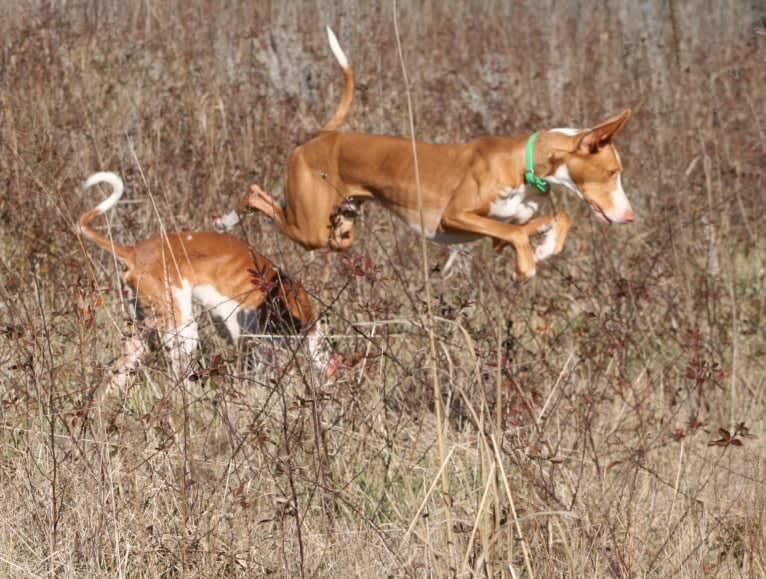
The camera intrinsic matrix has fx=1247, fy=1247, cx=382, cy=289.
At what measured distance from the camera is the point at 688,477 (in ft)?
14.5

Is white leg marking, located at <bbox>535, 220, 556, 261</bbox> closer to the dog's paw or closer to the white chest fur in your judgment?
the white chest fur

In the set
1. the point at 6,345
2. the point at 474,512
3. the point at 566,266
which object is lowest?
the point at 566,266

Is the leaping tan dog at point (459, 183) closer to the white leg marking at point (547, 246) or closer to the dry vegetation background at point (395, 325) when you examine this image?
the white leg marking at point (547, 246)

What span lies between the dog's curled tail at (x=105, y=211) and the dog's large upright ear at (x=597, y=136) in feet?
6.71

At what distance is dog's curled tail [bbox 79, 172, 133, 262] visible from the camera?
526 cm

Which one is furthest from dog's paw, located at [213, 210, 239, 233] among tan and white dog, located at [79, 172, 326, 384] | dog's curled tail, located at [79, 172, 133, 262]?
dog's curled tail, located at [79, 172, 133, 262]

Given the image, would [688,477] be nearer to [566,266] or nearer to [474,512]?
[474,512]

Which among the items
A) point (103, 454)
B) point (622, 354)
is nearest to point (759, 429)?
point (622, 354)

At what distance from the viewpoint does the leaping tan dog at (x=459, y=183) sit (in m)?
5.64

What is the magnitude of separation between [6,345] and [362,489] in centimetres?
137

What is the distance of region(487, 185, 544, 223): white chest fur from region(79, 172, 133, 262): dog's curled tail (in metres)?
1.74

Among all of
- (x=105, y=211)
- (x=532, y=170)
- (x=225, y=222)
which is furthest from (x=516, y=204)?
(x=105, y=211)

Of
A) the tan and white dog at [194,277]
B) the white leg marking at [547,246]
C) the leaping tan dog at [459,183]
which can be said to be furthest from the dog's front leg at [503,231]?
the tan and white dog at [194,277]

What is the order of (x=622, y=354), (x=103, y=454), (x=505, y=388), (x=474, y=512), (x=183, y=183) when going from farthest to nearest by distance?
(x=183, y=183) < (x=622, y=354) < (x=505, y=388) < (x=474, y=512) < (x=103, y=454)
